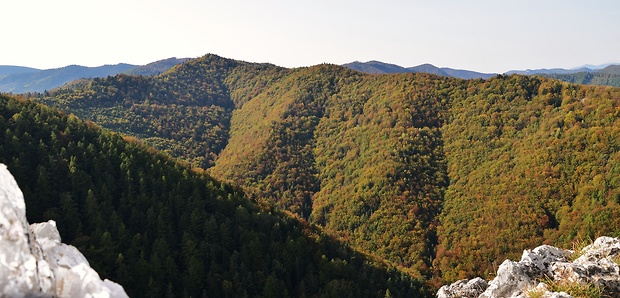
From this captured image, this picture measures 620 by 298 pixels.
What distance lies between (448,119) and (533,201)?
75804mm

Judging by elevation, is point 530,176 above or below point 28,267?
below

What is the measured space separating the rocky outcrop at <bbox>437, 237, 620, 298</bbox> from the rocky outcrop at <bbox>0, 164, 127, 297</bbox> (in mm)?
15446

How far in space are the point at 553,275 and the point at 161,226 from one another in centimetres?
5535

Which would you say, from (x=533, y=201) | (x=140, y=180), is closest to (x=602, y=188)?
(x=533, y=201)

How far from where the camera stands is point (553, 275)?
55.7 feet

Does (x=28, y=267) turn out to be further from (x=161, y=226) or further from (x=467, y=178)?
(x=467, y=178)

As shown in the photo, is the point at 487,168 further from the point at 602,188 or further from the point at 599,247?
the point at 599,247

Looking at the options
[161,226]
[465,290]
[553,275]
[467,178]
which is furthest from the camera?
[467,178]

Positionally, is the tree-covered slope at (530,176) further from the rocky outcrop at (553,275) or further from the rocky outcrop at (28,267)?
the rocky outcrop at (28,267)

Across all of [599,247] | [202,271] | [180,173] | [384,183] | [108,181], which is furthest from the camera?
[384,183]

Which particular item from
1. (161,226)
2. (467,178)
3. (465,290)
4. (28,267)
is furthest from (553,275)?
(467,178)

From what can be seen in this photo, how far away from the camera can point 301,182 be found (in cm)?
18138

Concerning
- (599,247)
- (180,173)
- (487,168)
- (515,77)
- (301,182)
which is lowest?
(301,182)

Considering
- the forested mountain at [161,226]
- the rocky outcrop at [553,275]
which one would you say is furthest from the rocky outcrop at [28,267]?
the forested mountain at [161,226]
